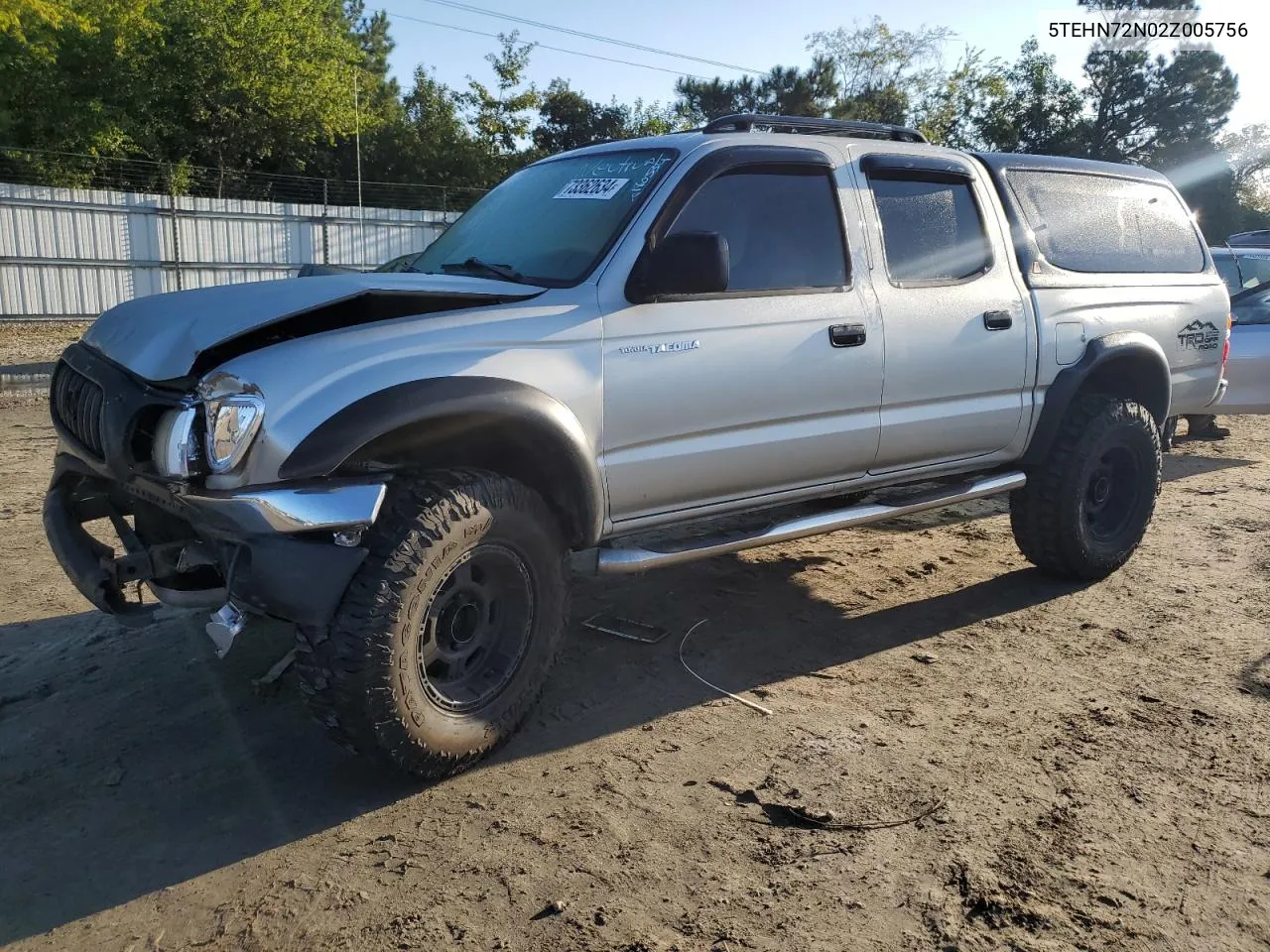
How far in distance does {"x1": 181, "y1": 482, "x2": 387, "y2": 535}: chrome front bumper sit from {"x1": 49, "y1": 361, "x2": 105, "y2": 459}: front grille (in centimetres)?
56

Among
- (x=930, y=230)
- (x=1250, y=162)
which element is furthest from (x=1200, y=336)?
(x=1250, y=162)

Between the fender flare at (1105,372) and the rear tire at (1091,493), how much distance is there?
0.11 m

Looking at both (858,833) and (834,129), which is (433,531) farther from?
(834,129)

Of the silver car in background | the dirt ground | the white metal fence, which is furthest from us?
the white metal fence

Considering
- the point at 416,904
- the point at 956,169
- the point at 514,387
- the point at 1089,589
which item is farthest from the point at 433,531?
the point at 1089,589

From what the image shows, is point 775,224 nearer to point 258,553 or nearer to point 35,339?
point 258,553

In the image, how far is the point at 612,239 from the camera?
3635mm

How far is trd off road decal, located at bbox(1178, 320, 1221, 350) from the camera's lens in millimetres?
5512

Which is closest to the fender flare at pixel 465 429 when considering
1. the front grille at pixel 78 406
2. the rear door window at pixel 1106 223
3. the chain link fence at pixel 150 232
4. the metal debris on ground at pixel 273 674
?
the front grille at pixel 78 406

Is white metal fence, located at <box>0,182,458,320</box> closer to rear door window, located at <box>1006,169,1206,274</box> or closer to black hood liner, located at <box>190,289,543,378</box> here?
rear door window, located at <box>1006,169,1206,274</box>

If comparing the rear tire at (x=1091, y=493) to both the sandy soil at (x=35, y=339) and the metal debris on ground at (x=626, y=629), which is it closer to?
the metal debris on ground at (x=626, y=629)

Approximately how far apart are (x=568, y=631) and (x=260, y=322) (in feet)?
6.91

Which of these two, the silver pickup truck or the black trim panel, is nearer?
the silver pickup truck

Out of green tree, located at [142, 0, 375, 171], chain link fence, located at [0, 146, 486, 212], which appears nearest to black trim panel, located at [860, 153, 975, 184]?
chain link fence, located at [0, 146, 486, 212]
